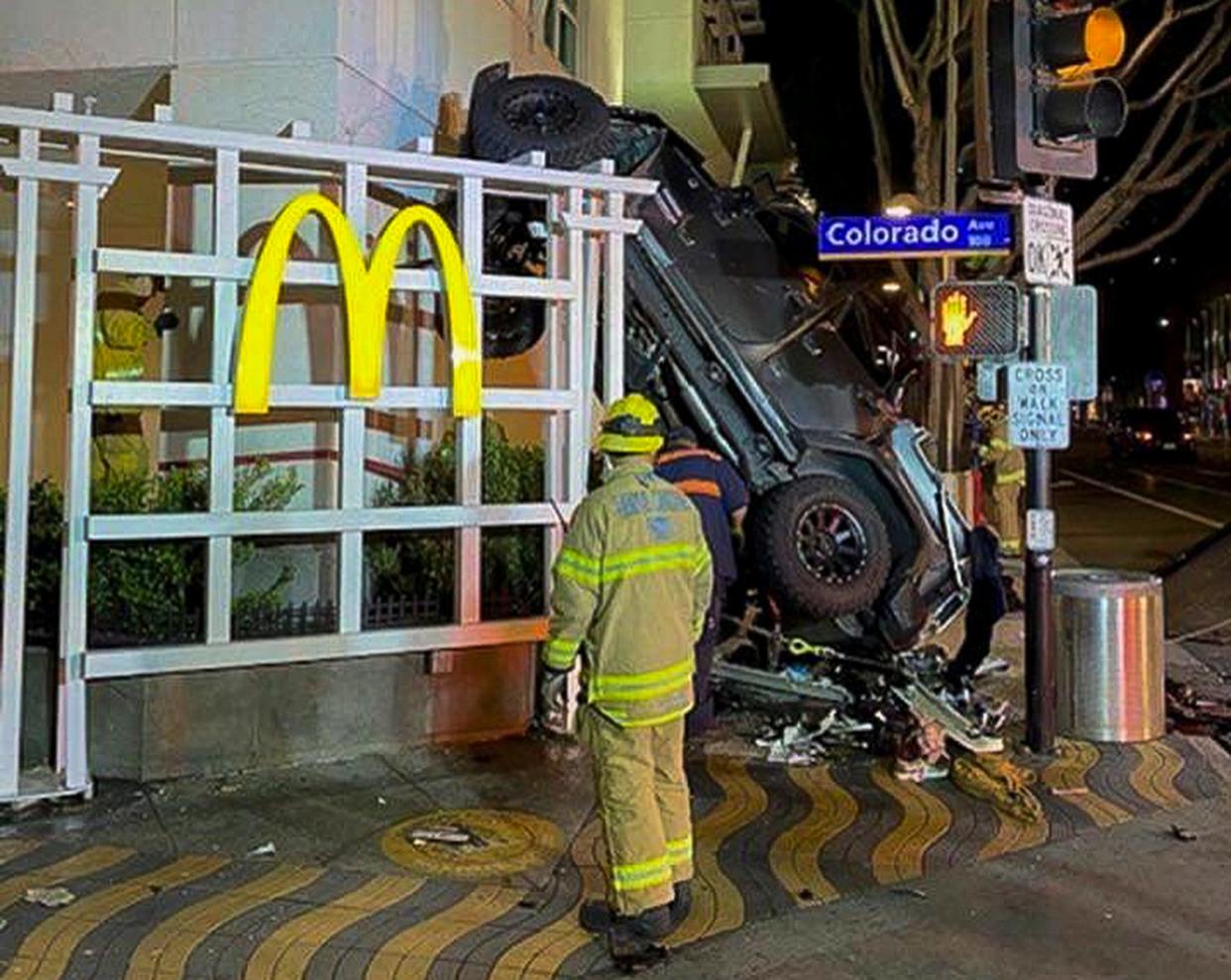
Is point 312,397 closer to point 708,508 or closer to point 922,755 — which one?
point 708,508

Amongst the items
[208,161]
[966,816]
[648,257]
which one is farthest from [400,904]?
[648,257]

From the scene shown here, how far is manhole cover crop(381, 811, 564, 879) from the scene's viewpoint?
209 inches

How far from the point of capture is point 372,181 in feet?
23.9

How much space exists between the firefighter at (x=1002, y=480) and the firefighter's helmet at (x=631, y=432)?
10.4 m

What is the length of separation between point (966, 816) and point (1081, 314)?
2.97m

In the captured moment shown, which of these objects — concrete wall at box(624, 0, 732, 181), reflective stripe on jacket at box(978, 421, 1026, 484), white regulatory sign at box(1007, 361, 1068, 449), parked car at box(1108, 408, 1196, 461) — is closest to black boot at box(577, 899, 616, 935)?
white regulatory sign at box(1007, 361, 1068, 449)

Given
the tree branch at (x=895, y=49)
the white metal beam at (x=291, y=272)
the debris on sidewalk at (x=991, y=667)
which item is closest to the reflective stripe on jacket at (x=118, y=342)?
the white metal beam at (x=291, y=272)

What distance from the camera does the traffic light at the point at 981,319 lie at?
708 centimetres

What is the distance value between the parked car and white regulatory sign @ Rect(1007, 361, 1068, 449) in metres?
36.8

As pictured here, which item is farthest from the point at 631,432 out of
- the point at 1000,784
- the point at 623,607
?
the point at 1000,784

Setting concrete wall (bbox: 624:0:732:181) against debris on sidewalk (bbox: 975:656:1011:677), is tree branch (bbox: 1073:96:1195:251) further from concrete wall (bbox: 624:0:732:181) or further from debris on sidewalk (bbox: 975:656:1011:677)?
debris on sidewalk (bbox: 975:656:1011:677)

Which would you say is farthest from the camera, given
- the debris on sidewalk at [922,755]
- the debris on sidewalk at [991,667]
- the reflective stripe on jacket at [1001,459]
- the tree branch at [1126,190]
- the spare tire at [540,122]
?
the tree branch at [1126,190]

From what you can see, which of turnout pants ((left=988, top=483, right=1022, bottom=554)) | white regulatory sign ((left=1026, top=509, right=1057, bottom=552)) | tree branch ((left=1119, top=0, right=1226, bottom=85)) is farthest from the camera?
tree branch ((left=1119, top=0, right=1226, bottom=85))

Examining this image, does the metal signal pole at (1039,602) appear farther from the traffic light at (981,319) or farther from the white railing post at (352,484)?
the white railing post at (352,484)
